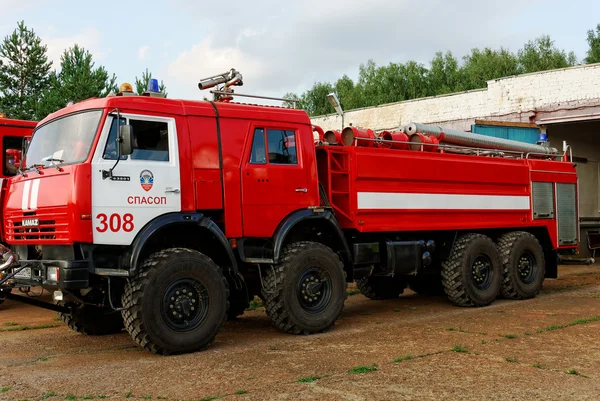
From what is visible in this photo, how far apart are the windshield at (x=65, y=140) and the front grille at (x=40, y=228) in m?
0.59

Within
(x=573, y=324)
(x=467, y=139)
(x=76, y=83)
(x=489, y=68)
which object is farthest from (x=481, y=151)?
(x=489, y=68)

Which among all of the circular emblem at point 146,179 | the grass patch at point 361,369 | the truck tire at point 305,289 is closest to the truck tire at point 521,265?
the truck tire at point 305,289

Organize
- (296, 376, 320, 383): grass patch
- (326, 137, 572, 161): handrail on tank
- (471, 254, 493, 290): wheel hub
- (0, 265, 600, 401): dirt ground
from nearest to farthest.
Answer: (0, 265, 600, 401): dirt ground
(296, 376, 320, 383): grass patch
(326, 137, 572, 161): handrail on tank
(471, 254, 493, 290): wheel hub

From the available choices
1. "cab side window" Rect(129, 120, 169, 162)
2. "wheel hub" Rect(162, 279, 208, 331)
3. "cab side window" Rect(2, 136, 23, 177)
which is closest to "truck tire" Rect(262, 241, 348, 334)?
"wheel hub" Rect(162, 279, 208, 331)

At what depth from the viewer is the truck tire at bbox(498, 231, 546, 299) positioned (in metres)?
11.3

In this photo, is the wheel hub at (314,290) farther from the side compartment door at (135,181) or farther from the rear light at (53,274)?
the rear light at (53,274)

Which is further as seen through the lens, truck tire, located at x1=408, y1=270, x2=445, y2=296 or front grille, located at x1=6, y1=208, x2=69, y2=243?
truck tire, located at x1=408, y1=270, x2=445, y2=296

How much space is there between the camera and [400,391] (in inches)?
219

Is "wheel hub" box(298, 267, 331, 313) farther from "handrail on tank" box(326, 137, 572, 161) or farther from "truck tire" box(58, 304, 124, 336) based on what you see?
"truck tire" box(58, 304, 124, 336)

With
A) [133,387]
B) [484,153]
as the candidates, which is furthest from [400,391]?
[484,153]

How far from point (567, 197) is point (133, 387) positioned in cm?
970

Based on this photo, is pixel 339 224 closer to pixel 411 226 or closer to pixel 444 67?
pixel 411 226

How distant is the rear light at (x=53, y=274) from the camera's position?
6.82 metres

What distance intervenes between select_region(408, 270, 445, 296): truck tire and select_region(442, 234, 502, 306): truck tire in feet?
2.26
